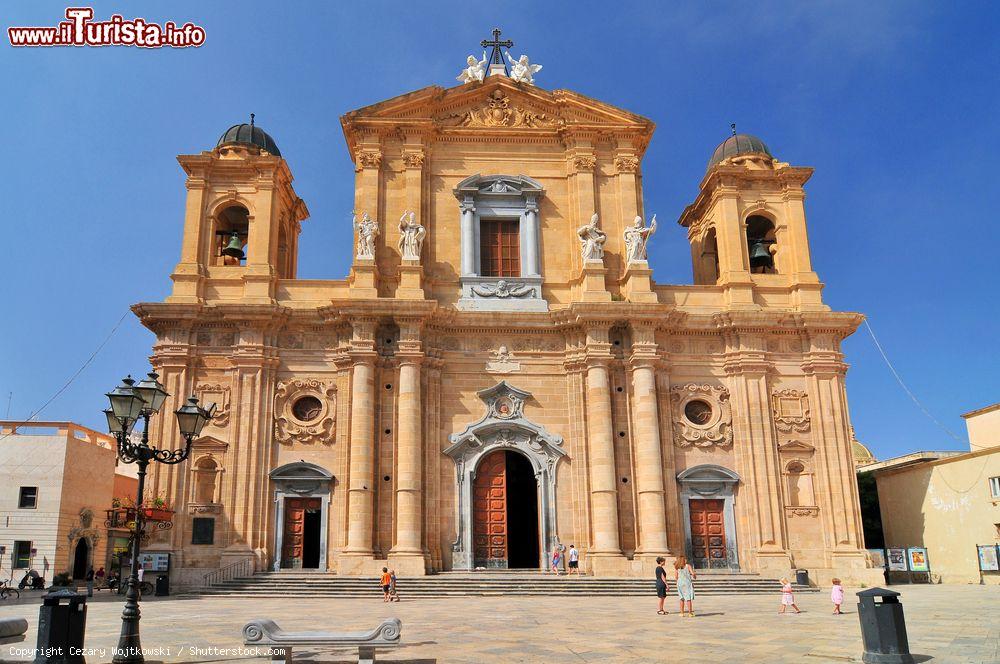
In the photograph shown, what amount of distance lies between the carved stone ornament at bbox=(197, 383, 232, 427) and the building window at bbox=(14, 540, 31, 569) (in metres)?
13.7

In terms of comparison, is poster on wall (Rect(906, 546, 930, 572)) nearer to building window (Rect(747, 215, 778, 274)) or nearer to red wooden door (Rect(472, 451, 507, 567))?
building window (Rect(747, 215, 778, 274))

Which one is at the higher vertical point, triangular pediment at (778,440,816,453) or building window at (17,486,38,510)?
triangular pediment at (778,440,816,453)

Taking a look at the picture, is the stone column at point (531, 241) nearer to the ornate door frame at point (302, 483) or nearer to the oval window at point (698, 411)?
the oval window at point (698, 411)

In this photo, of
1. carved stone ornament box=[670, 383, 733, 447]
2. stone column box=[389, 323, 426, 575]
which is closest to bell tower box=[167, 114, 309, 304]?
stone column box=[389, 323, 426, 575]

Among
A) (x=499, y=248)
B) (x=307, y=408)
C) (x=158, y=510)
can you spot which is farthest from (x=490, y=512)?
(x=158, y=510)

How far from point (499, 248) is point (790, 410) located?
11.7 metres

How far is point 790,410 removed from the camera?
29.3 metres

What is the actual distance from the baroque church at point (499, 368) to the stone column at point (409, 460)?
3.0 inches

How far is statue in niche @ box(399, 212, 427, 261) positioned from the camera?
29.3 m

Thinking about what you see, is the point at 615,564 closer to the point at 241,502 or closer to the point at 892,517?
the point at 241,502

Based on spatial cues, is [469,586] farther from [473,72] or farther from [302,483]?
[473,72]

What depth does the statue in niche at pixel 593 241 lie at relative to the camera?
2970 centimetres

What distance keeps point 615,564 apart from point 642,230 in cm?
1153

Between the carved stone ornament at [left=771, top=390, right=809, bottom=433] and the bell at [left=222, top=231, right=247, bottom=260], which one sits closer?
the carved stone ornament at [left=771, top=390, right=809, bottom=433]
